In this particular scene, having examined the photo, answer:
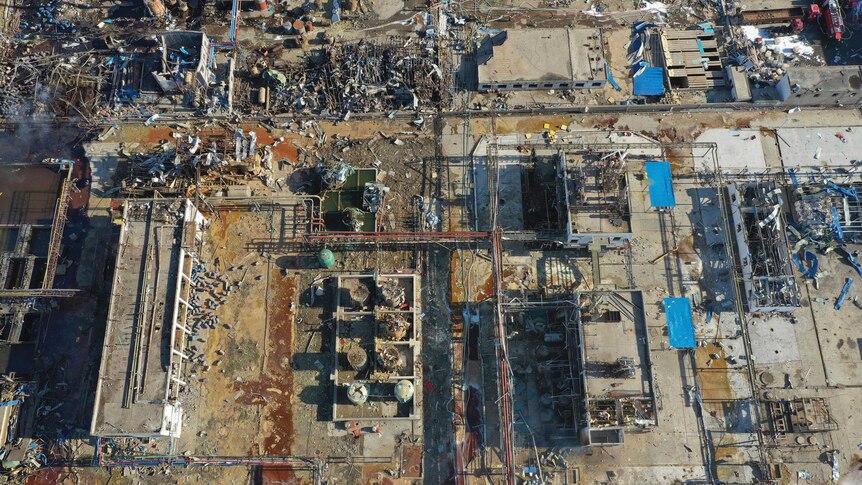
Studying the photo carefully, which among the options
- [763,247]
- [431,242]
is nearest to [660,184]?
[763,247]

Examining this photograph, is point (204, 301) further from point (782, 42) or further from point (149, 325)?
point (782, 42)

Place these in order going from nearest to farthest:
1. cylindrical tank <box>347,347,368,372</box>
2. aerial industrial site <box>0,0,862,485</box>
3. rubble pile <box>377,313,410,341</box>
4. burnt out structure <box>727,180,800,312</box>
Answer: aerial industrial site <box>0,0,862,485</box> → cylindrical tank <box>347,347,368,372</box> → rubble pile <box>377,313,410,341</box> → burnt out structure <box>727,180,800,312</box>

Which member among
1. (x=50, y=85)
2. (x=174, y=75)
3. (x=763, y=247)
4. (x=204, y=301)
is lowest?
(x=204, y=301)

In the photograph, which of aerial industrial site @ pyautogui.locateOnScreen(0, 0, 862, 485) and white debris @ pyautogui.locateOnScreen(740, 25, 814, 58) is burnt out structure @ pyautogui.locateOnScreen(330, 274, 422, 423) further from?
white debris @ pyautogui.locateOnScreen(740, 25, 814, 58)

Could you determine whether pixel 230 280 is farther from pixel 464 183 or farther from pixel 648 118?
pixel 648 118

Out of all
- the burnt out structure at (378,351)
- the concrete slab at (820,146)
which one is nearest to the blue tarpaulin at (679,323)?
the concrete slab at (820,146)

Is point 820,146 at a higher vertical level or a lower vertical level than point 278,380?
higher

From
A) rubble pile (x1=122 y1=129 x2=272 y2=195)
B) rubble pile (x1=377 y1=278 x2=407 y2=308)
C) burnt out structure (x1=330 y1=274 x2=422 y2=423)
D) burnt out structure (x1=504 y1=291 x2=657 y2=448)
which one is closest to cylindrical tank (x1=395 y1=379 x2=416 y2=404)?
burnt out structure (x1=330 y1=274 x2=422 y2=423)
